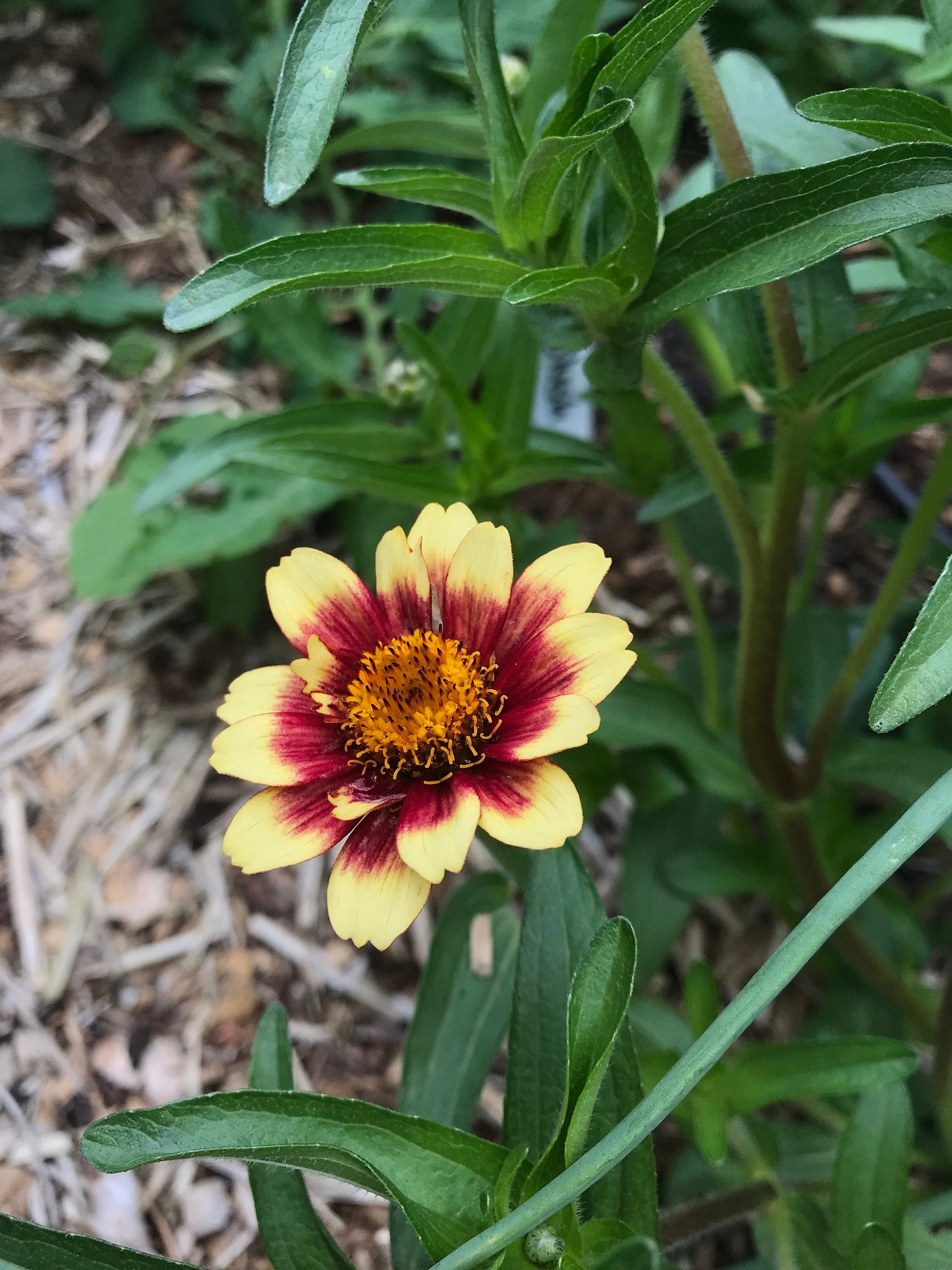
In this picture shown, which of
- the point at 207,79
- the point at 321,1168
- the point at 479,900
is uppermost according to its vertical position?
the point at 207,79

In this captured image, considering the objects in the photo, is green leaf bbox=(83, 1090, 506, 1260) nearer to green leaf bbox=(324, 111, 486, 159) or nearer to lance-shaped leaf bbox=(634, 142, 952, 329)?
lance-shaped leaf bbox=(634, 142, 952, 329)

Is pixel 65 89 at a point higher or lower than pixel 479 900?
→ higher

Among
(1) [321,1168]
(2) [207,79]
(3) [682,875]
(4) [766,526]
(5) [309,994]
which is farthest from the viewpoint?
(2) [207,79]

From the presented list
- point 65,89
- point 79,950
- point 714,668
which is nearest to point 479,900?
point 714,668

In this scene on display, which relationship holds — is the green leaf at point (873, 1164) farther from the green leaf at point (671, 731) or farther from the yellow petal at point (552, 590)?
the yellow petal at point (552, 590)

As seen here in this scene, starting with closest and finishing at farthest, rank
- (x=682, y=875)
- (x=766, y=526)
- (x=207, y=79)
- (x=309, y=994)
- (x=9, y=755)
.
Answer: (x=766, y=526) < (x=682, y=875) < (x=309, y=994) < (x=9, y=755) < (x=207, y=79)

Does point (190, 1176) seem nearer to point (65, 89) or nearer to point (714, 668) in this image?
point (714, 668)

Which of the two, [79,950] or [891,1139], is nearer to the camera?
[891,1139]
